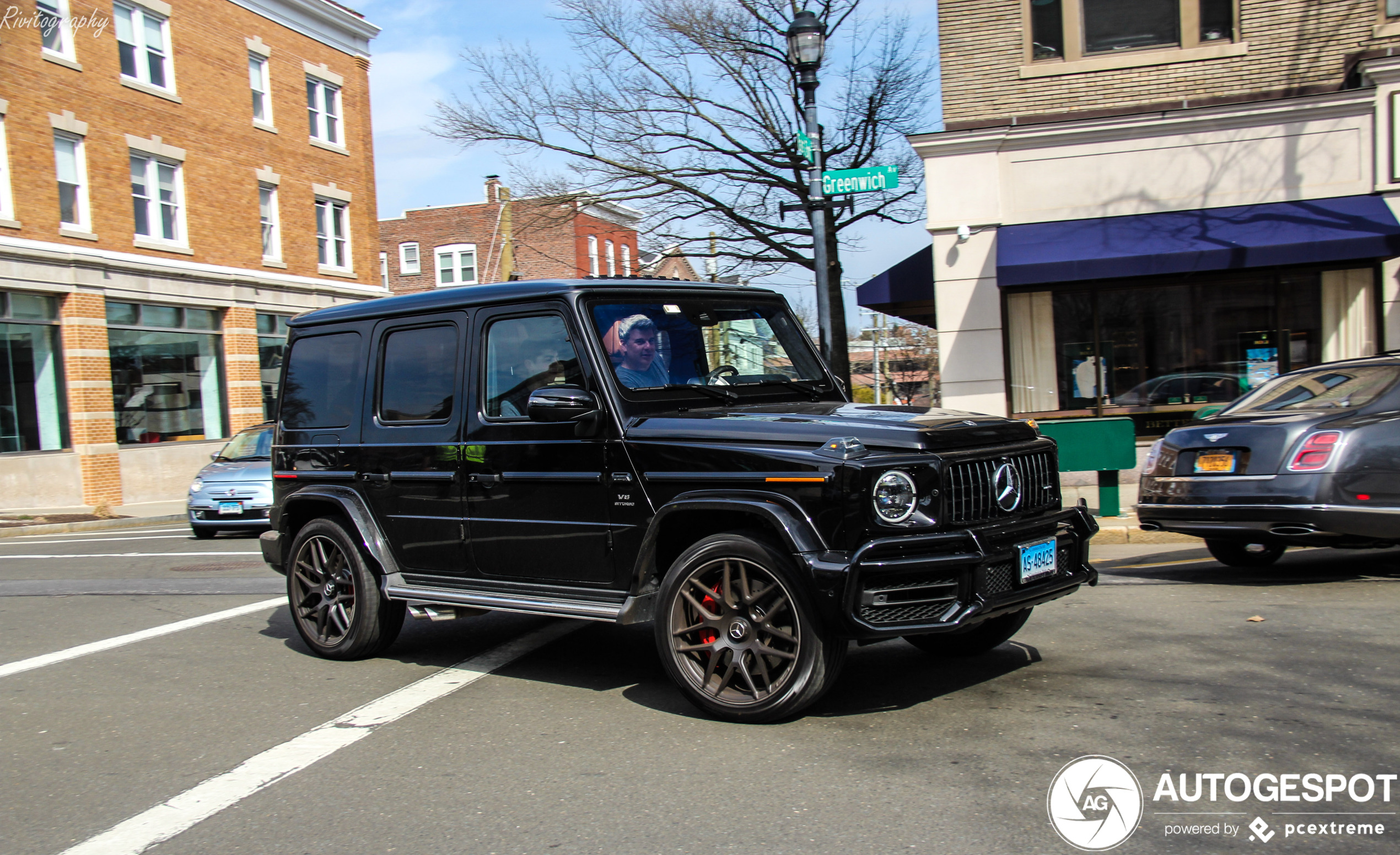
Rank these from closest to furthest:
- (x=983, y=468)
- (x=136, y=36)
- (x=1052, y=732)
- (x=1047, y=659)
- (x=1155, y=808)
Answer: (x=1155, y=808)
(x=1052, y=732)
(x=983, y=468)
(x=1047, y=659)
(x=136, y=36)

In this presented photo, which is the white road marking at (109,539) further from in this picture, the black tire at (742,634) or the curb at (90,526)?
the black tire at (742,634)

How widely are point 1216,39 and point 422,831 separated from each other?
14718 mm

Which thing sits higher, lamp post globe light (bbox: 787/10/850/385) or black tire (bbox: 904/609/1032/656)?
lamp post globe light (bbox: 787/10/850/385)

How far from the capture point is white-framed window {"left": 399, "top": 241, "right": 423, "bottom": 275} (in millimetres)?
49719

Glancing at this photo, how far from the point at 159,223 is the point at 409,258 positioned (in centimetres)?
2546

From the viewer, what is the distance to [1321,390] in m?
7.85

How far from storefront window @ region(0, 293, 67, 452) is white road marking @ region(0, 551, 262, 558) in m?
8.98

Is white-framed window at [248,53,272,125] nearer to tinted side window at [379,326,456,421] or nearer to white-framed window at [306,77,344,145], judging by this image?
white-framed window at [306,77,344,145]

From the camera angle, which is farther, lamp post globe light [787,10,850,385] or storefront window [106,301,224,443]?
storefront window [106,301,224,443]

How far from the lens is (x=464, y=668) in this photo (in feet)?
20.3

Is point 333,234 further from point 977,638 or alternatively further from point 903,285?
point 977,638

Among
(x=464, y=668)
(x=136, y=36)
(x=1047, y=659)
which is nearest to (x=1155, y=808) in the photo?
(x=1047, y=659)

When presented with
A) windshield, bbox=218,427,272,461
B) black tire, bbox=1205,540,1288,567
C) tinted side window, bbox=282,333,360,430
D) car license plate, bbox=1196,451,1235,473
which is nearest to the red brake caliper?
tinted side window, bbox=282,333,360,430

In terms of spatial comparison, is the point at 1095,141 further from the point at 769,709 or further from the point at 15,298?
the point at 15,298
